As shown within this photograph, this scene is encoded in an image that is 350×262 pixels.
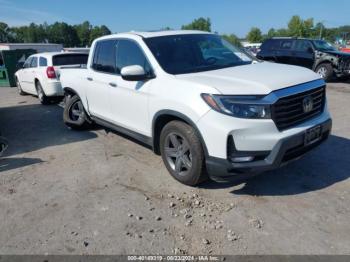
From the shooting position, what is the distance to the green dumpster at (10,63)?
15.8 meters

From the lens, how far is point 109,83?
4863 millimetres

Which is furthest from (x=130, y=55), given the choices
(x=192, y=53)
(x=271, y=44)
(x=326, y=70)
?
(x=271, y=44)

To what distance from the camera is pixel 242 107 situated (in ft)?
10.5

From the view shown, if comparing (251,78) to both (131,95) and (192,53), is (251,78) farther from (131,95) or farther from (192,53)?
(131,95)

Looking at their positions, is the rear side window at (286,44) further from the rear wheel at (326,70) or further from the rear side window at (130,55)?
the rear side window at (130,55)

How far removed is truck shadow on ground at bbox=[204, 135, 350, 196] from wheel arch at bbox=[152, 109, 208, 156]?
856 millimetres

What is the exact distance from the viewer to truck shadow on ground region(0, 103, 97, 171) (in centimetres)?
539

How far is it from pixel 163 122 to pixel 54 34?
426 feet

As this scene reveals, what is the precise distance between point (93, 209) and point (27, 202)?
0.89 meters

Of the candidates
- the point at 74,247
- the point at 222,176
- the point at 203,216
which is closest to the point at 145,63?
the point at 222,176

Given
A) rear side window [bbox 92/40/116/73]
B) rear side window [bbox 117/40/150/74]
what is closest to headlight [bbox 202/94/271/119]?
rear side window [bbox 117/40/150/74]

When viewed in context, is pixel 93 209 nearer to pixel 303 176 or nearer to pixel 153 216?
pixel 153 216

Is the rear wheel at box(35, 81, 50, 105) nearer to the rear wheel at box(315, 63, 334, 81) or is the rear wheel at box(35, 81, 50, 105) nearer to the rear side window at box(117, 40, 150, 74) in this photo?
the rear side window at box(117, 40, 150, 74)

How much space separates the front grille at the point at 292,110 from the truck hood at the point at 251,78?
0.15 meters
